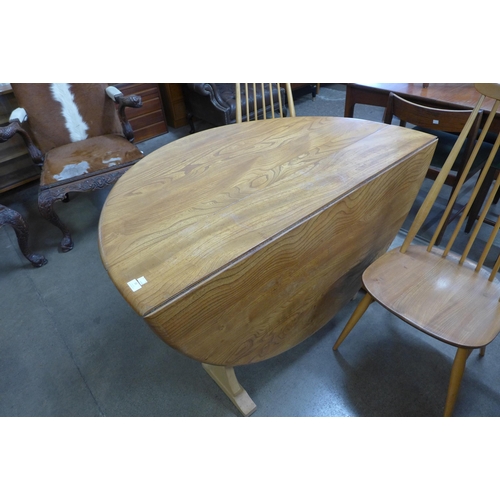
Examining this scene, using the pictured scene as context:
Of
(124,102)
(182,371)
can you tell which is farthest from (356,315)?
(124,102)

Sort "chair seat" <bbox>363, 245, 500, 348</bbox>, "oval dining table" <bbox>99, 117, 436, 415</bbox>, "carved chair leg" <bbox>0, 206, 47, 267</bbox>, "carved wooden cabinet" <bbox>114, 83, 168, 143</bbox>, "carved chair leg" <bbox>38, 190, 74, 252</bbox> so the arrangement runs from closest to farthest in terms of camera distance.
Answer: "oval dining table" <bbox>99, 117, 436, 415</bbox>, "chair seat" <bbox>363, 245, 500, 348</bbox>, "carved chair leg" <bbox>0, 206, 47, 267</bbox>, "carved chair leg" <bbox>38, 190, 74, 252</bbox>, "carved wooden cabinet" <bbox>114, 83, 168, 143</bbox>

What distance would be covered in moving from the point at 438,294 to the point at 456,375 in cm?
25

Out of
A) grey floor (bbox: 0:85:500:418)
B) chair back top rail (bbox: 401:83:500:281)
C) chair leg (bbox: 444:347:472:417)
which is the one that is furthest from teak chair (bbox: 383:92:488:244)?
chair leg (bbox: 444:347:472:417)

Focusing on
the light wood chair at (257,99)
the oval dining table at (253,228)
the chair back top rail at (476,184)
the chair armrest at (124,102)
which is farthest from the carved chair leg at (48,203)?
the chair back top rail at (476,184)

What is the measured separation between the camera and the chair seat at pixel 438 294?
3.11ft

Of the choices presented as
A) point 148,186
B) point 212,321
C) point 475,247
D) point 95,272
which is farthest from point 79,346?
point 475,247

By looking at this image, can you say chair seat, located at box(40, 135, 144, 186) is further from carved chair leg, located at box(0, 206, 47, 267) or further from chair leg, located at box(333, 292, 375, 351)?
chair leg, located at box(333, 292, 375, 351)

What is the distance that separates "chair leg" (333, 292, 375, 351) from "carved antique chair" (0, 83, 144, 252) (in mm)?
1460

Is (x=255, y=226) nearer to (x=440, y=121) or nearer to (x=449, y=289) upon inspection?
(x=449, y=289)

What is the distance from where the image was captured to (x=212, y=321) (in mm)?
827

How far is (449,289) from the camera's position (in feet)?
3.51

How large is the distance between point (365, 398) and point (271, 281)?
2.25 feet

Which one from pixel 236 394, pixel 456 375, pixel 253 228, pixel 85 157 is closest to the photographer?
pixel 253 228

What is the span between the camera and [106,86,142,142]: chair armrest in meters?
2.00
